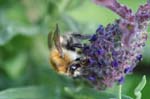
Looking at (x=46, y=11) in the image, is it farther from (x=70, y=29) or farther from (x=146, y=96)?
(x=146, y=96)

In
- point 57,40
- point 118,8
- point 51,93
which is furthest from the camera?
point 51,93

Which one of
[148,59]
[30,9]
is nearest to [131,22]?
[148,59]

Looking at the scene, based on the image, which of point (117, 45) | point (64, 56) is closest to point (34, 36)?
point (64, 56)

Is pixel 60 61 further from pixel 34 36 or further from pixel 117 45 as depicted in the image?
pixel 34 36

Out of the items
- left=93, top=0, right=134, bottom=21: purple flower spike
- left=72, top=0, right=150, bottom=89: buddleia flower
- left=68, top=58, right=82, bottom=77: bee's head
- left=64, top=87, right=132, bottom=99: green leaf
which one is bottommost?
left=64, top=87, right=132, bottom=99: green leaf

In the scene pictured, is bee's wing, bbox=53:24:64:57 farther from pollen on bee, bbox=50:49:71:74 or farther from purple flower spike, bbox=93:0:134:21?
purple flower spike, bbox=93:0:134:21

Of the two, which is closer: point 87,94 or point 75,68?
point 75,68

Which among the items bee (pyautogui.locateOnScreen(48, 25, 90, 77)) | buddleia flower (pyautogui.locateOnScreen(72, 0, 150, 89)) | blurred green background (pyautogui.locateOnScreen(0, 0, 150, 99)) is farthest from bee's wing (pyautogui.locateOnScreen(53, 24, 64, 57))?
blurred green background (pyautogui.locateOnScreen(0, 0, 150, 99))

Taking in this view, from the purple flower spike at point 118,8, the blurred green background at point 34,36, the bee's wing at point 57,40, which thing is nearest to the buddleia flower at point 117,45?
the purple flower spike at point 118,8

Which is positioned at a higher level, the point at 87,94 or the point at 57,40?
the point at 57,40

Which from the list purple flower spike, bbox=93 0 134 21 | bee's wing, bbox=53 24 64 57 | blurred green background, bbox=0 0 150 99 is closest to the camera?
purple flower spike, bbox=93 0 134 21
